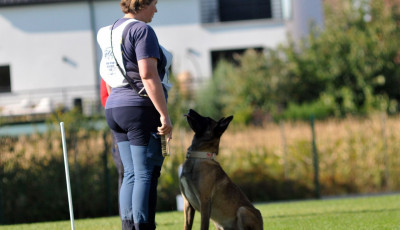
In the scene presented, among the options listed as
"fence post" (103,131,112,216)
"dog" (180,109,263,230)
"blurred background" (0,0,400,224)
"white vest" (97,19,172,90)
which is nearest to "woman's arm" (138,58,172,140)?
"white vest" (97,19,172,90)

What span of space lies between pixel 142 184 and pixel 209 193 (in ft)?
2.20

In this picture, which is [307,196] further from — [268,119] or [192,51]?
[192,51]

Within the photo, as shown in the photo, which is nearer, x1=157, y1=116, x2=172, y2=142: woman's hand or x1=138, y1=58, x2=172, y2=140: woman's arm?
x1=138, y1=58, x2=172, y2=140: woman's arm

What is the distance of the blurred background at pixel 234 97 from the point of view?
13.6 meters

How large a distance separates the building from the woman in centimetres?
2194

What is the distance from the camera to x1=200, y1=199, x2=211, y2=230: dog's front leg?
6000 millimetres

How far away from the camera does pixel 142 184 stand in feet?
18.6

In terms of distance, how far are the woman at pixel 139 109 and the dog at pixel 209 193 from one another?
0.47 metres

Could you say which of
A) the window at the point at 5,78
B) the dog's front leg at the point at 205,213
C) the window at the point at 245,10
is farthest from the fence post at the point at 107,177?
the window at the point at 5,78

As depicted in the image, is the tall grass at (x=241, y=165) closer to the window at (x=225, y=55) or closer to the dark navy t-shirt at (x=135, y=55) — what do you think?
the dark navy t-shirt at (x=135, y=55)

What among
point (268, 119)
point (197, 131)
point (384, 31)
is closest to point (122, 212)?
point (197, 131)

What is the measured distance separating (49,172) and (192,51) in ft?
50.0

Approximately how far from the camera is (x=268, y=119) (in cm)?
2034

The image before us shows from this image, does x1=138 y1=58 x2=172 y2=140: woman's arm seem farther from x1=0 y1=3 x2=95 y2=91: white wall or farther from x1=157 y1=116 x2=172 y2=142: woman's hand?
x1=0 y1=3 x2=95 y2=91: white wall
